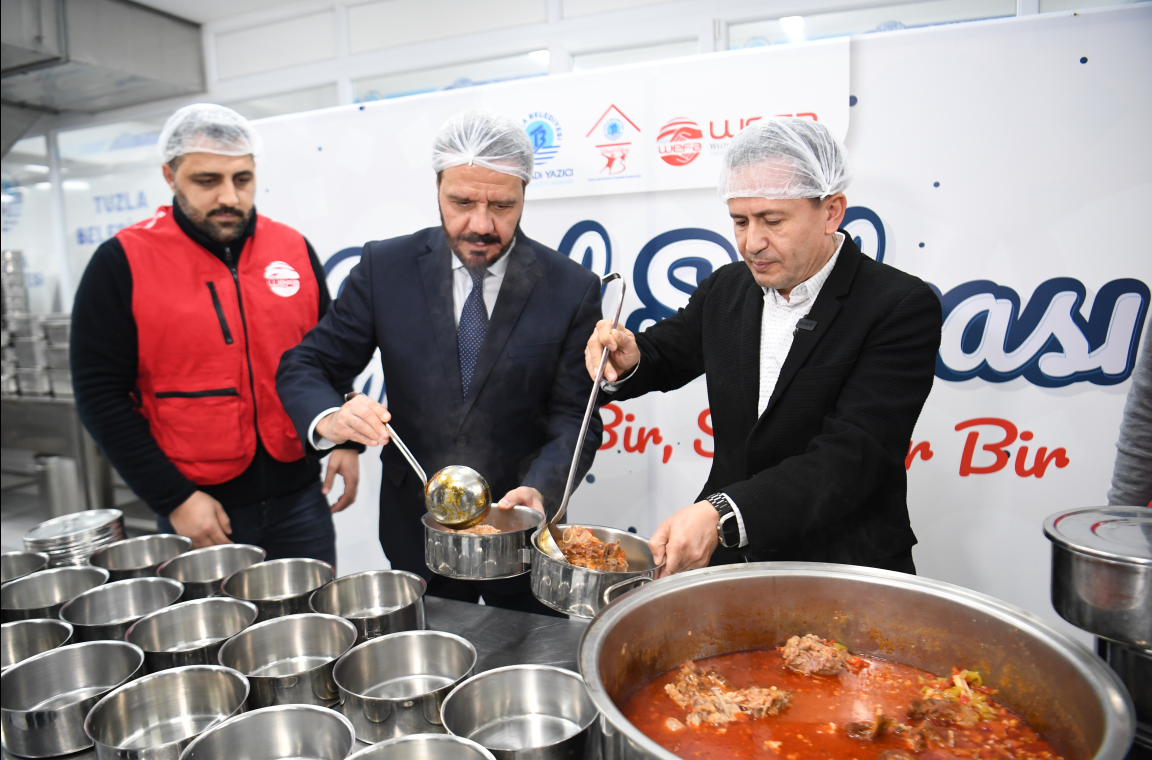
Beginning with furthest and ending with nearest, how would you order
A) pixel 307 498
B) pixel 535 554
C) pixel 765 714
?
pixel 307 498, pixel 535 554, pixel 765 714

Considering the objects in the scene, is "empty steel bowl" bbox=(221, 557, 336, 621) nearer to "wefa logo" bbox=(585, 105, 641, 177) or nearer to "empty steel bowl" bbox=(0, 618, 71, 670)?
"empty steel bowl" bbox=(0, 618, 71, 670)

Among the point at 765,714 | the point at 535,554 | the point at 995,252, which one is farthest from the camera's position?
the point at 995,252

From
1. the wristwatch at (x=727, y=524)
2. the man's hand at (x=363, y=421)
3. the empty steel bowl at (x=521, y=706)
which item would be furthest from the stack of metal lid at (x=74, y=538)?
the wristwatch at (x=727, y=524)

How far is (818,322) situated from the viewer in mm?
1785

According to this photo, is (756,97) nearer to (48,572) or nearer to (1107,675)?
(1107,675)

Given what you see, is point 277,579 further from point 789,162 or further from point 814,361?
point 789,162

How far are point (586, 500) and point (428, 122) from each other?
1.97 metres

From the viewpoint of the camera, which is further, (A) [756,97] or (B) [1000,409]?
(A) [756,97]

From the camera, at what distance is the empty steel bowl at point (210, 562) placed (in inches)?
79.8

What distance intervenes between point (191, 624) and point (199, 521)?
813mm

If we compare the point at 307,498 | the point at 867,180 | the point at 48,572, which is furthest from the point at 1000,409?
the point at 48,572

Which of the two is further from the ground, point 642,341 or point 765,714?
point 642,341

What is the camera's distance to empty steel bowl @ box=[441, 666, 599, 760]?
4.18 feet

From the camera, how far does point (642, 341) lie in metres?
2.21
